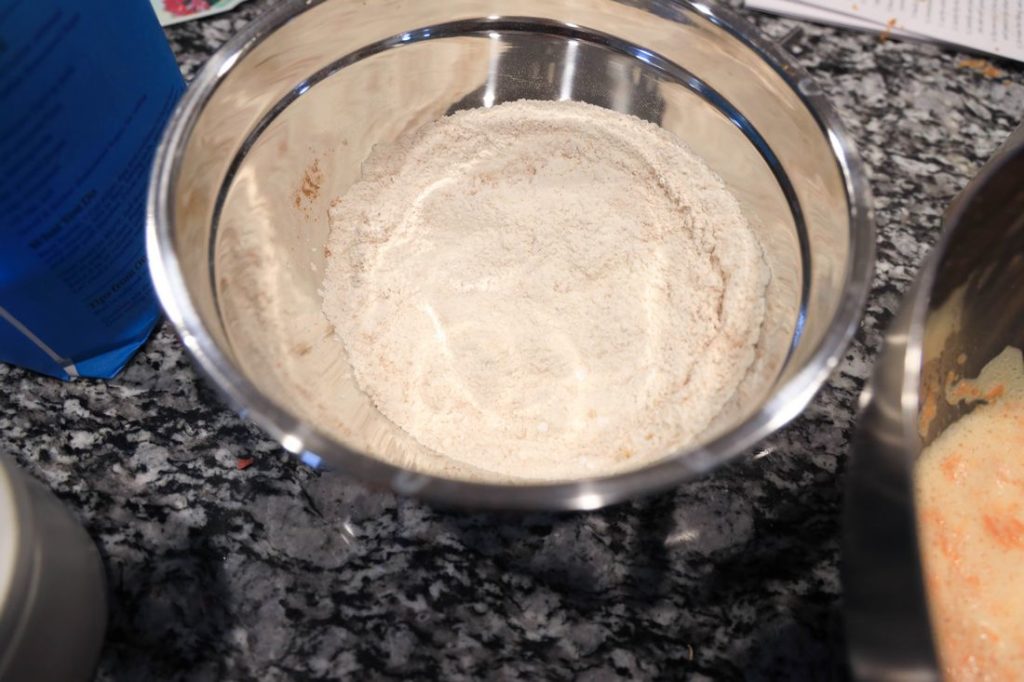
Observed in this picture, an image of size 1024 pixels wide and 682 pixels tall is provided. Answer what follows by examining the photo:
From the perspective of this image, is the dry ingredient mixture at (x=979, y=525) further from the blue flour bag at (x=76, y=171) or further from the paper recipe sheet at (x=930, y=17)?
the blue flour bag at (x=76, y=171)

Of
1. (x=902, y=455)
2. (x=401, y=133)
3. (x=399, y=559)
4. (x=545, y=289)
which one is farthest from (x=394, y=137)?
(x=902, y=455)

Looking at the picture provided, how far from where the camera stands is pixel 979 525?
0.53 meters

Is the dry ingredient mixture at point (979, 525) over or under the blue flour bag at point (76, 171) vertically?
under

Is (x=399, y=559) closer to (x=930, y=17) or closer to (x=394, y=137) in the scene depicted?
(x=394, y=137)

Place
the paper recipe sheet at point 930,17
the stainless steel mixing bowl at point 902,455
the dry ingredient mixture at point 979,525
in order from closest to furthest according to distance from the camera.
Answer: the stainless steel mixing bowl at point 902,455 → the dry ingredient mixture at point 979,525 → the paper recipe sheet at point 930,17

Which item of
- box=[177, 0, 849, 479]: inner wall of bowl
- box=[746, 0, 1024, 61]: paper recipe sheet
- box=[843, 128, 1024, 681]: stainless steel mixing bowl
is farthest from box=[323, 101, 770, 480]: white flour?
box=[746, 0, 1024, 61]: paper recipe sheet

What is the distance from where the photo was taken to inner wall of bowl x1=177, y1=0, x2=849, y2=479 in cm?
52

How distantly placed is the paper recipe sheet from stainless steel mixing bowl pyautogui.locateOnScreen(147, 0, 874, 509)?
0.96ft

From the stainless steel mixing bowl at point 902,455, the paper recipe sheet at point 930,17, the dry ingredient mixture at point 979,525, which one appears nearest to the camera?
the stainless steel mixing bowl at point 902,455

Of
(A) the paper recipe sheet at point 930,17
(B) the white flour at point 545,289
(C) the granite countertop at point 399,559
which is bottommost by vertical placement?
(C) the granite countertop at point 399,559

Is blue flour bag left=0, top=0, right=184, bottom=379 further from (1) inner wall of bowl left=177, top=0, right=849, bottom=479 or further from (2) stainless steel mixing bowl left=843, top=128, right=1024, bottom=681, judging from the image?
(2) stainless steel mixing bowl left=843, top=128, right=1024, bottom=681

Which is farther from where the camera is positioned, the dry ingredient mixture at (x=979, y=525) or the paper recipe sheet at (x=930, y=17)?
the paper recipe sheet at (x=930, y=17)

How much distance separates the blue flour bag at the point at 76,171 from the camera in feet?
1.42

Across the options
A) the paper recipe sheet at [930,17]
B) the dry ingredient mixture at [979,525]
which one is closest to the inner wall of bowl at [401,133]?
the dry ingredient mixture at [979,525]
